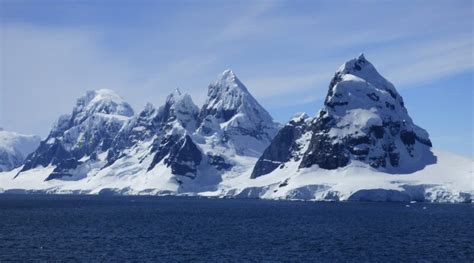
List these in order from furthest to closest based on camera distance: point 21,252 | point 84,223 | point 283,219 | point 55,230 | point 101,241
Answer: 1. point 283,219
2. point 84,223
3. point 55,230
4. point 101,241
5. point 21,252

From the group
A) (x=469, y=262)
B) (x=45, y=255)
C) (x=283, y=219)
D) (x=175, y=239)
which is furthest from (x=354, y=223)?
(x=45, y=255)

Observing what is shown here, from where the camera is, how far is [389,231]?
13575 centimetres

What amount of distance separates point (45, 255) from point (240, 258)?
2783cm

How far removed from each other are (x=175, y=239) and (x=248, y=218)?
56138 mm

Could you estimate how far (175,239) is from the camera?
119812 millimetres

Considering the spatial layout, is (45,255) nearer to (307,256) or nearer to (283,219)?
(307,256)

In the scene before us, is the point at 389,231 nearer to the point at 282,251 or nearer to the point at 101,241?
the point at 282,251

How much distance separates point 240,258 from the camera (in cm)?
9700

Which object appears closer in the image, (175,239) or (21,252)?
(21,252)

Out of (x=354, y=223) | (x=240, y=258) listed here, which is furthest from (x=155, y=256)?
(x=354, y=223)

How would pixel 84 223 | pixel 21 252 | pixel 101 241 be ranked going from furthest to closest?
pixel 84 223 → pixel 101 241 → pixel 21 252

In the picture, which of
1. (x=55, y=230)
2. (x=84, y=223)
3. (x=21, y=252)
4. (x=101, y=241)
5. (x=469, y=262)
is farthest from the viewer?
(x=84, y=223)

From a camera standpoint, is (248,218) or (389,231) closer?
(389,231)

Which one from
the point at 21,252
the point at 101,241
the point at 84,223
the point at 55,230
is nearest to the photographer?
the point at 21,252
